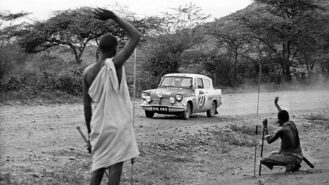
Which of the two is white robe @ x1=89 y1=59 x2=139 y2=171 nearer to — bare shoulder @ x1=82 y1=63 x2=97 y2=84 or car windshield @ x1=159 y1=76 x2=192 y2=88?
bare shoulder @ x1=82 y1=63 x2=97 y2=84

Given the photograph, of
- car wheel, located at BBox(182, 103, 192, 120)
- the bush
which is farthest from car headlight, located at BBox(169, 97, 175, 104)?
the bush

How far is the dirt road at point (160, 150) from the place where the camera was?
9.45 metres

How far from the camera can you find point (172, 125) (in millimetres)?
17703

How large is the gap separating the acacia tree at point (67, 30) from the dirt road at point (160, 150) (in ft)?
32.9

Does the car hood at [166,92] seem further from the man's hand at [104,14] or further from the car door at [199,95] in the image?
the man's hand at [104,14]

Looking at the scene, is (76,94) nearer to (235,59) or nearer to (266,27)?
(235,59)

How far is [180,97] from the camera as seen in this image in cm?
1938

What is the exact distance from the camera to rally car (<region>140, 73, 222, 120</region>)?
19.4 meters

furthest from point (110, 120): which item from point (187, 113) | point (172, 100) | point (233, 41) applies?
point (233, 41)

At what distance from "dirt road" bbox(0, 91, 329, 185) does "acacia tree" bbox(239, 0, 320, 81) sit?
20941 mm

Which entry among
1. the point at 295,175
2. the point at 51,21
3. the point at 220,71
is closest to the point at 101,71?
the point at 295,175

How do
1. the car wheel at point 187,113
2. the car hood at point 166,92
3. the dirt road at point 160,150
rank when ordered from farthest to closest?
the car wheel at point 187,113 → the car hood at point 166,92 → the dirt road at point 160,150

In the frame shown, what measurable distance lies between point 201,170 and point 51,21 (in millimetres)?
21853

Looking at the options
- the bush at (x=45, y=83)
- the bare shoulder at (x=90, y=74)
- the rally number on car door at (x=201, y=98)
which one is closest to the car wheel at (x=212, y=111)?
the rally number on car door at (x=201, y=98)
